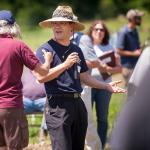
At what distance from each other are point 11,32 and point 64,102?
800 millimetres

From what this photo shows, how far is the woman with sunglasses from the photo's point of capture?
9.34 m

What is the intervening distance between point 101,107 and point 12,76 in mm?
2747

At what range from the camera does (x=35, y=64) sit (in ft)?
22.2

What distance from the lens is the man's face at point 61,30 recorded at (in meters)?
6.97

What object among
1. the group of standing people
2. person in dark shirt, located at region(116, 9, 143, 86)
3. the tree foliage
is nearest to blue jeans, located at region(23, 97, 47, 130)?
the group of standing people

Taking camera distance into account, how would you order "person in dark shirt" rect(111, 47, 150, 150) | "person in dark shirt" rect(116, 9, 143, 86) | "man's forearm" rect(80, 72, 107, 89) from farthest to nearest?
"person in dark shirt" rect(116, 9, 143, 86)
"man's forearm" rect(80, 72, 107, 89)
"person in dark shirt" rect(111, 47, 150, 150)

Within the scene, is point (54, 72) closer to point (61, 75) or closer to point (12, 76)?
point (61, 75)

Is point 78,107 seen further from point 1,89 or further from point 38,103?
point 38,103

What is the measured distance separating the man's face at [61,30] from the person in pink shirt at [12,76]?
257mm

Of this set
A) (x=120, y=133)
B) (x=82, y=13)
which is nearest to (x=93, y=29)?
(x=120, y=133)

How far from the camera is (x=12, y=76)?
6844 mm

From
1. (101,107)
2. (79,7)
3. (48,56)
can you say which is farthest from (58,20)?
(79,7)

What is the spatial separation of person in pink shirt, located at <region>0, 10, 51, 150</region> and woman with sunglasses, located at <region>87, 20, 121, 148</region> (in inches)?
94.9

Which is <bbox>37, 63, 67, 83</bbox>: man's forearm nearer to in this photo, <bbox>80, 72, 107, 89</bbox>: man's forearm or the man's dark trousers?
the man's dark trousers
